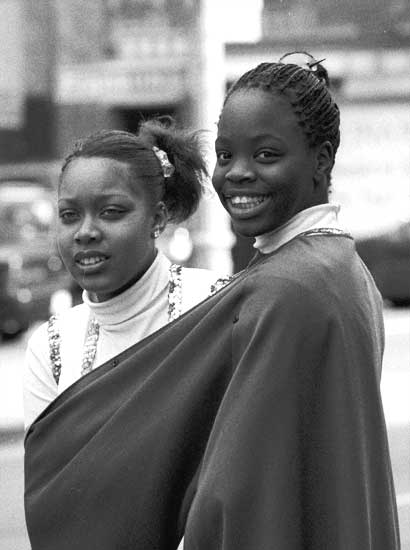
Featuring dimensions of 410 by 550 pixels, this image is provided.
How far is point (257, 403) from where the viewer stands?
2.00 metres

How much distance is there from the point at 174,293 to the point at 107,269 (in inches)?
6.8

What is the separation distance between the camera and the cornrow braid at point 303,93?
216cm

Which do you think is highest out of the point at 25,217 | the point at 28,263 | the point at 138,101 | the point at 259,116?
the point at 259,116

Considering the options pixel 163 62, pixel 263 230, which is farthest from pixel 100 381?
pixel 163 62

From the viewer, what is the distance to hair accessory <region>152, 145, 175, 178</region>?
9.24 ft

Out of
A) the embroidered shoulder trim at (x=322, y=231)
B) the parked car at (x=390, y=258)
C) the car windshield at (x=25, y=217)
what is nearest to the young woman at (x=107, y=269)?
the embroidered shoulder trim at (x=322, y=231)

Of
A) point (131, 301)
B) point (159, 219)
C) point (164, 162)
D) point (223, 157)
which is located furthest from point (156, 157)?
point (223, 157)

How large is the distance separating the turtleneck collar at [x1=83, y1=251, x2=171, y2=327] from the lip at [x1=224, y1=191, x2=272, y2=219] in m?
0.51

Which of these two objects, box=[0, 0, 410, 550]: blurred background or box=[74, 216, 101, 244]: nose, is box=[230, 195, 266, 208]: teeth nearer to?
box=[74, 216, 101, 244]: nose

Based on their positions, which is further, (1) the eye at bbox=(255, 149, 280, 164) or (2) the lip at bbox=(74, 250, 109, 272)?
(2) the lip at bbox=(74, 250, 109, 272)

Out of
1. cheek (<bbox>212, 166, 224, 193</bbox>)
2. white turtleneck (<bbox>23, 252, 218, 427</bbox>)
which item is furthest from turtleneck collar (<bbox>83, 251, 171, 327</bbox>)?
cheek (<bbox>212, 166, 224, 193</bbox>)

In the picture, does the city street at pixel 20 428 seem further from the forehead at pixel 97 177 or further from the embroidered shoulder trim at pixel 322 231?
the embroidered shoulder trim at pixel 322 231

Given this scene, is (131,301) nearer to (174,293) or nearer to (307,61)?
(174,293)

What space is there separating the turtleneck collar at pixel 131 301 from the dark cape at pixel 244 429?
37 cm
